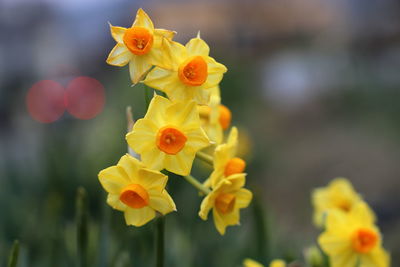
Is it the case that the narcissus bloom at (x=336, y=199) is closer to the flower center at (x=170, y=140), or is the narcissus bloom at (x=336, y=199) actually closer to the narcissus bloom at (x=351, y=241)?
the narcissus bloom at (x=351, y=241)

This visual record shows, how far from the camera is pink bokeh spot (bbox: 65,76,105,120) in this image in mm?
5895

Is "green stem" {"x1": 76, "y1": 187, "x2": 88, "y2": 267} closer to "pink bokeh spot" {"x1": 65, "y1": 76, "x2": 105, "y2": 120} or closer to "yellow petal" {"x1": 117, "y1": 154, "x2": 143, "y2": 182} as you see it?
"yellow petal" {"x1": 117, "y1": 154, "x2": 143, "y2": 182}

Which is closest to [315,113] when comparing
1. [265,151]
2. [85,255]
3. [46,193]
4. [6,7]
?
[265,151]

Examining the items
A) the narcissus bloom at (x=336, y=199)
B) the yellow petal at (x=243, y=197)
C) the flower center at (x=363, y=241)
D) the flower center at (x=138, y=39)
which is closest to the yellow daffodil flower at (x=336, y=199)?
the narcissus bloom at (x=336, y=199)

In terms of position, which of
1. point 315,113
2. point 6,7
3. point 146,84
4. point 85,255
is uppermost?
point 6,7

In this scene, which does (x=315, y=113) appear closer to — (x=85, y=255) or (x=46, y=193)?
(x=46, y=193)

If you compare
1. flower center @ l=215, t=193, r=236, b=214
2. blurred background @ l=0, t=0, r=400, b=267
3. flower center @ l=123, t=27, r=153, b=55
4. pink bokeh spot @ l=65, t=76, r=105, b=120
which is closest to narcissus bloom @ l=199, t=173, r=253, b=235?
flower center @ l=215, t=193, r=236, b=214

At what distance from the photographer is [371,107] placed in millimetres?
7906

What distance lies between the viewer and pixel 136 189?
757 millimetres

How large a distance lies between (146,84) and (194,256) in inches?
35.7

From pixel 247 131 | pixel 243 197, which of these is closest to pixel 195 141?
pixel 243 197

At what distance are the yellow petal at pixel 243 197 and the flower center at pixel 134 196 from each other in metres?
0.16

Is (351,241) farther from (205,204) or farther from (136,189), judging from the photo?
(136,189)

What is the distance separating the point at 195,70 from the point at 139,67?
0.09 m
